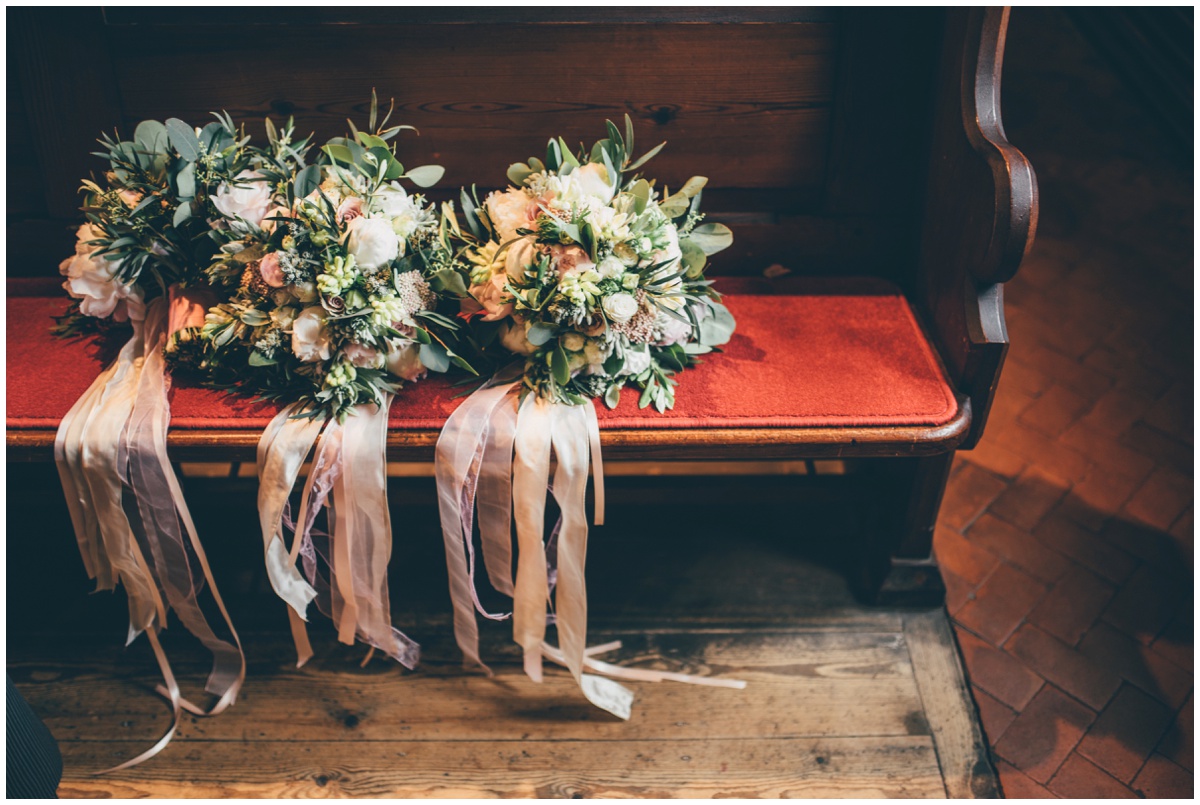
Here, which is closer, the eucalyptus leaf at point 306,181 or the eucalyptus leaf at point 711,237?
the eucalyptus leaf at point 306,181

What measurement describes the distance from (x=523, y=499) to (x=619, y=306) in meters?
0.45

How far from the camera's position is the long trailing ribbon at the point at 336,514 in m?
1.68

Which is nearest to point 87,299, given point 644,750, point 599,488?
point 599,488

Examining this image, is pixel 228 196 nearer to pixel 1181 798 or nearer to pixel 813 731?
pixel 813 731

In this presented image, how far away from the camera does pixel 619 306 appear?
1.56 m

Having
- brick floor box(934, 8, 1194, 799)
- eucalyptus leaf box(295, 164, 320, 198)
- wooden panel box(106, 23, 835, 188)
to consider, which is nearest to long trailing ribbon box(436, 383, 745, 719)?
eucalyptus leaf box(295, 164, 320, 198)

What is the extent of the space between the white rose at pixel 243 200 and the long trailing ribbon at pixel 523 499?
540mm

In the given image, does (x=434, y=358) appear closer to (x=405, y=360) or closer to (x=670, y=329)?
(x=405, y=360)

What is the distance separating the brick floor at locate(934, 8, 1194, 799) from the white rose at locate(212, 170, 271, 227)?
6.35ft

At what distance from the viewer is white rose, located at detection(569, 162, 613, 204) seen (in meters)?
1.61

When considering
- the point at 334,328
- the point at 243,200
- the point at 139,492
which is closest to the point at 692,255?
the point at 334,328

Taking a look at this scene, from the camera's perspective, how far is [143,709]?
2.04 meters

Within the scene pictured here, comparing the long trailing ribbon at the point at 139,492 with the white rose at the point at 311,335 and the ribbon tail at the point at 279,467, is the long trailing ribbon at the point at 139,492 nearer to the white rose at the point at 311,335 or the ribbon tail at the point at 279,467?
→ the ribbon tail at the point at 279,467

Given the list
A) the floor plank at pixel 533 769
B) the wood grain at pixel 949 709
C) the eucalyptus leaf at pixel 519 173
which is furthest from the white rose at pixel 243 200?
the wood grain at pixel 949 709
